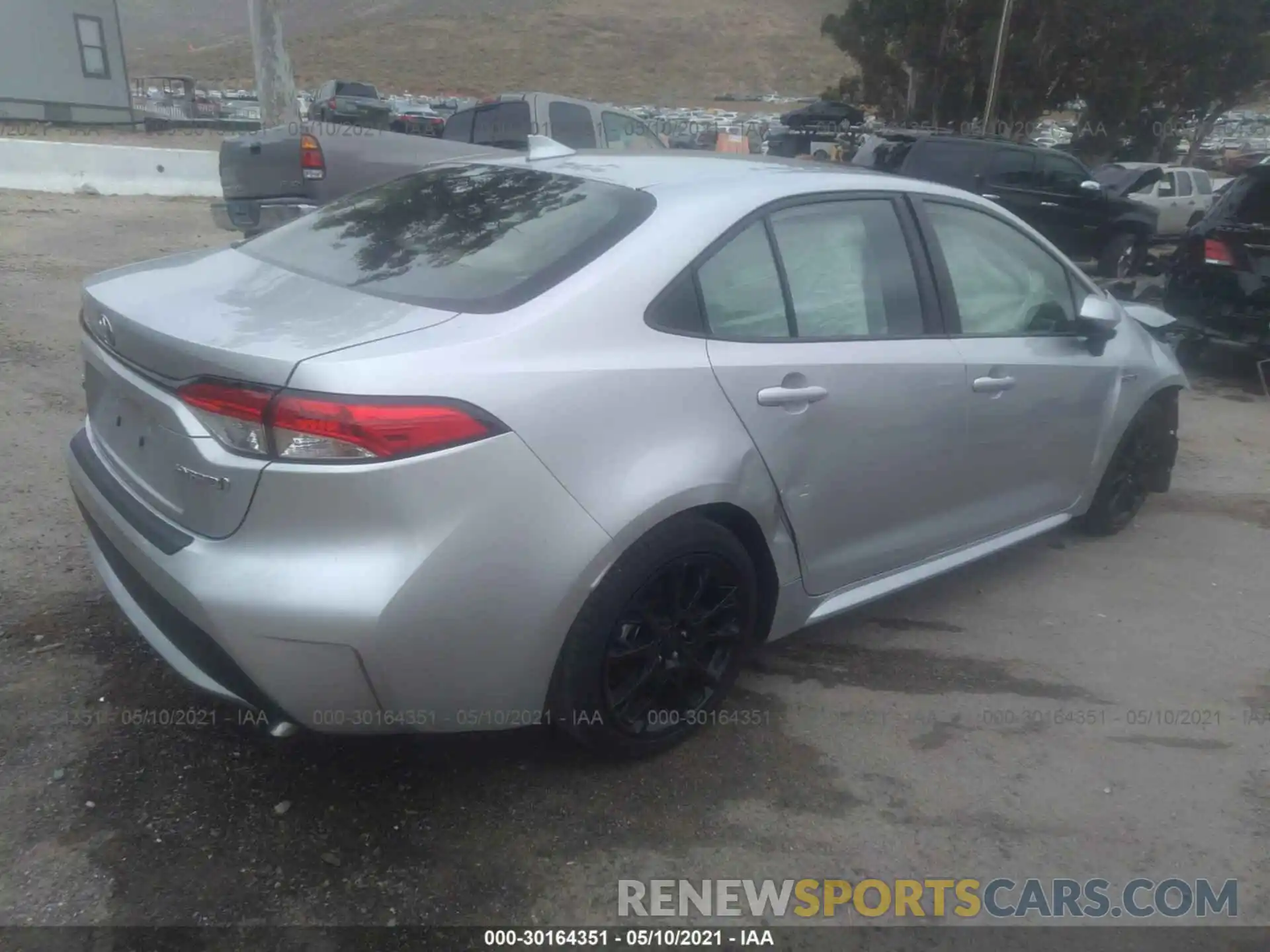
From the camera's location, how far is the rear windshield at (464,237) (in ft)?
8.87

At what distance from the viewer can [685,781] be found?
2941 mm

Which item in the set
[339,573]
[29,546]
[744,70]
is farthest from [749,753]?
[744,70]

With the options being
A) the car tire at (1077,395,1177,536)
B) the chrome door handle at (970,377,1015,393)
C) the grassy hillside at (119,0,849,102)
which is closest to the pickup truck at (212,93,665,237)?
the car tire at (1077,395,1177,536)

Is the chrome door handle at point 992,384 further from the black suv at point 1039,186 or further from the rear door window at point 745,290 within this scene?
the black suv at point 1039,186

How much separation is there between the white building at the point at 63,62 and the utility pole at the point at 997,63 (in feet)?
67.2

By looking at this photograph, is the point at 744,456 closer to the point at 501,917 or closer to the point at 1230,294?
the point at 501,917

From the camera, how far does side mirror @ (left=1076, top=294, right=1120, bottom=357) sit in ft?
13.2

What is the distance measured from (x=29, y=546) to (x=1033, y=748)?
12.2ft

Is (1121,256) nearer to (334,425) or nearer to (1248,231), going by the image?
(1248,231)

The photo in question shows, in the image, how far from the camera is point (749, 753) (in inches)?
122

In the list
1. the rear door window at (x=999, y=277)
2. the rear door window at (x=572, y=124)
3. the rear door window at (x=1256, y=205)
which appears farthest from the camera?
the rear door window at (x=572, y=124)

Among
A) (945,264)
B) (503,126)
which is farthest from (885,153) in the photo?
(945,264)

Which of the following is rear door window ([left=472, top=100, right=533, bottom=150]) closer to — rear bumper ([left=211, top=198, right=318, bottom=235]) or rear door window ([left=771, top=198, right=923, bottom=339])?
rear bumper ([left=211, top=198, right=318, bottom=235])

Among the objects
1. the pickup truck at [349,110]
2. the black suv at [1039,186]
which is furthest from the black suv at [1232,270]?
the pickup truck at [349,110]
